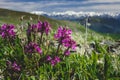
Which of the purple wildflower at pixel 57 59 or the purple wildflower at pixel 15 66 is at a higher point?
the purple wildflower at pixel 57 59

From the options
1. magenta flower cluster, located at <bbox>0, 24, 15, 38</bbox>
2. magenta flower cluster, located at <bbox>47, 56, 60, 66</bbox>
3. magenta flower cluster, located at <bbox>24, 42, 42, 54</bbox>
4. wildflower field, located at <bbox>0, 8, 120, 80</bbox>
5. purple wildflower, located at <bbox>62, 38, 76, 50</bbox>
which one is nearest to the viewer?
wildflower field, located at <bbox>0, 8, 120, 80</bbox>

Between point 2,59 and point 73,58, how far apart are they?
1302 mm

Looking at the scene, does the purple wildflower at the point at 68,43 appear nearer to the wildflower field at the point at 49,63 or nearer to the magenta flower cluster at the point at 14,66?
the wildflower field at the point at 49,63

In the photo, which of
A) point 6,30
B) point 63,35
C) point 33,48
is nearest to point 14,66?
point 33,48

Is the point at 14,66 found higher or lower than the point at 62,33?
lower

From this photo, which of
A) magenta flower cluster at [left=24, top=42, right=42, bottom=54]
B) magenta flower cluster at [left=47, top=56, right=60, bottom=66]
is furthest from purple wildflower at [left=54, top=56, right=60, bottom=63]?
magenta flower cluster at [left=24, top=42, right=42, bottom=54]

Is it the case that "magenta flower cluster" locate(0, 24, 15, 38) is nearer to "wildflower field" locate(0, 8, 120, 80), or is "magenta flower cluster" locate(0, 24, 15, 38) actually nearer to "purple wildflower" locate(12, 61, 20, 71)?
"wildflower field" locate(0, 8, 120, 80)

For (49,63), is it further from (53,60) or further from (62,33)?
(62,33)

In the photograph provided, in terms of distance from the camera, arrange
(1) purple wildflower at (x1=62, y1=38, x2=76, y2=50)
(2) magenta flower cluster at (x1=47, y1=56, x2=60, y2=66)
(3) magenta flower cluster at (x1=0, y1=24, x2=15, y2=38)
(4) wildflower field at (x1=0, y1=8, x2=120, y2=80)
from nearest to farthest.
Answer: (4) wildflower field at (x1=0, y1=8, x2=120, y2=80) < (1) purple wildflower at (x1=62, y1=38, x2=76, y2=50) < (2) magenta flower cluster at (x1=47, y1=56, x2=60, y2=66) < (3) magenta flower cluster at (x1=0, y1=24, x2=15, y2=38)

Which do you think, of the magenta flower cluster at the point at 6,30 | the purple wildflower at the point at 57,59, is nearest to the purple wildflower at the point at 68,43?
the purple wildflower at the point at 57,59

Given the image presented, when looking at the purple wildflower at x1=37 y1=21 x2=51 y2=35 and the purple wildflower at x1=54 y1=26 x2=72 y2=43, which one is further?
the purple wildflower at x1=37 y1=21 x2=51 y2=35

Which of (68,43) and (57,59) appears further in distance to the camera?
(57,59)

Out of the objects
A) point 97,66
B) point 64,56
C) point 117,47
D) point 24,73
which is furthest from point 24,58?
point 117,47

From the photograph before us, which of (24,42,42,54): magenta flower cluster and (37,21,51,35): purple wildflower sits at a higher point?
(37,21,51,35): purple wildflower
